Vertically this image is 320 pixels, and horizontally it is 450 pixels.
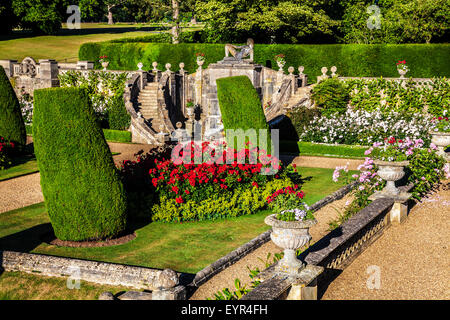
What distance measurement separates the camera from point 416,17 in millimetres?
36688

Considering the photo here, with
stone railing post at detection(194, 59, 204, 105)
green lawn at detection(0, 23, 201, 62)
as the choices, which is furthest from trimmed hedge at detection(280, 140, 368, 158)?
green lawn at detection(0, 23, 201, 62)

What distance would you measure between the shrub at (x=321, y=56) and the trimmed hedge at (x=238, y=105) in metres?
17.9

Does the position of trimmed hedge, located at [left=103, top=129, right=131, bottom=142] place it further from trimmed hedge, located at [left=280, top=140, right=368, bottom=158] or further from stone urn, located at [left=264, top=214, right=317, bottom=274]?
stone urn, located at [left=264, top=214, right=317, bottom=274]

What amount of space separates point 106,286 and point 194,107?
22.3 metres

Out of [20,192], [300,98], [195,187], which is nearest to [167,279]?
[195,187]

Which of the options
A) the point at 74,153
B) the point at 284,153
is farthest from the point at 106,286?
the point at 284,153

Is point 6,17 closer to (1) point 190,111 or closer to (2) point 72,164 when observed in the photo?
(1) point 190,111

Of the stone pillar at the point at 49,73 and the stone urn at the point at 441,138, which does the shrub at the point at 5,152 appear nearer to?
the stone pillar at the point at 49,73

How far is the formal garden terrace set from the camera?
9328 millimetres

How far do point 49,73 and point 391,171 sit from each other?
83.5ft

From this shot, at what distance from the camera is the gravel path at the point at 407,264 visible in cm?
918
